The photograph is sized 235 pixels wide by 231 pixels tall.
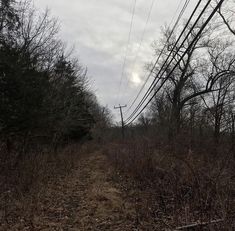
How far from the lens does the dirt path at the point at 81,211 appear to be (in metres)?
8.18

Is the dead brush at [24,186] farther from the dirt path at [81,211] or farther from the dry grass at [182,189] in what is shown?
the dry grass at [182,189]

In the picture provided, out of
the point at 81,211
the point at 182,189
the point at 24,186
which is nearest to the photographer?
the point at 182,189

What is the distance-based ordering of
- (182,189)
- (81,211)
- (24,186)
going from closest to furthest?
1. (182,189)
2. (81,211)
3. (24,186)

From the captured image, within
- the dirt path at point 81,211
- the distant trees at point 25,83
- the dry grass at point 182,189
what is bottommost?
the dirt path at point 81,211

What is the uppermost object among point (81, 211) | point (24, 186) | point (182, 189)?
point (182, 189)

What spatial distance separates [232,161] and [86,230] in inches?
176

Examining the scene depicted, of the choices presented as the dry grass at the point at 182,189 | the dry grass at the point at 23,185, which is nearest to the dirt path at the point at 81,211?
the dry grass at the point at 23,185

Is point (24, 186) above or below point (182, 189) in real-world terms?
below

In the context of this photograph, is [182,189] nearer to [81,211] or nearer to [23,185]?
[81,211]

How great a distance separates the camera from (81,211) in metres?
9.60

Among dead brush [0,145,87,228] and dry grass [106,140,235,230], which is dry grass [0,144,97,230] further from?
dry grass [106,140,235,230]

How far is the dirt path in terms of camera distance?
322 inches

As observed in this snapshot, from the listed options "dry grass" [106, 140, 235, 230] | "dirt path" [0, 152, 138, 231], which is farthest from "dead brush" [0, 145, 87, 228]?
"dry grass" [106, 140, 235, 230]

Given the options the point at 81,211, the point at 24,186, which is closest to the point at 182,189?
the point at 81,211
